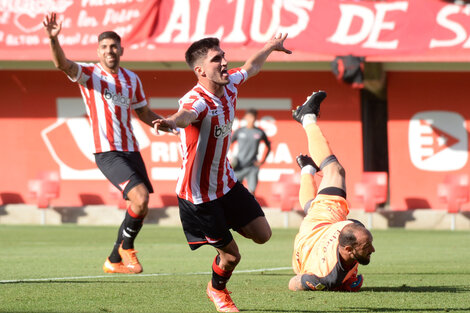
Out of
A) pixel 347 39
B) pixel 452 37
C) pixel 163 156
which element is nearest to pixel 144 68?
pixel 163 156

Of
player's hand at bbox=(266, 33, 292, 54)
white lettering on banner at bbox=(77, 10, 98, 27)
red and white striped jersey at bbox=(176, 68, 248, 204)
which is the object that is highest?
white lettering on banner at bbox=(77, 10, 98, 27)

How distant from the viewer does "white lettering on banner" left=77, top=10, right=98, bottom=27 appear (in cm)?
2017

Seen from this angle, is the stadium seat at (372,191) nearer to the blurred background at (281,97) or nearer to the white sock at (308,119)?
the blurred background at (281,97)

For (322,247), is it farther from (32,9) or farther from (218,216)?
(32,9)

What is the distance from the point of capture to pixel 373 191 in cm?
1923

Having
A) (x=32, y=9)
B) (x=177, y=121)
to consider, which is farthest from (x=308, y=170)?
(x=32, y=9)

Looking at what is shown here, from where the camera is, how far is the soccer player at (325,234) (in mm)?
7445

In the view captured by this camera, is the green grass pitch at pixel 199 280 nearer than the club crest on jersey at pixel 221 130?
No

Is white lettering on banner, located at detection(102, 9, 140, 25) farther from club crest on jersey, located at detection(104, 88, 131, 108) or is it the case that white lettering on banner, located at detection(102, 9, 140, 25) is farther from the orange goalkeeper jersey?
the orange goalkeeper jersey

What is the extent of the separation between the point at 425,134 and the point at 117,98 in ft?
40.5

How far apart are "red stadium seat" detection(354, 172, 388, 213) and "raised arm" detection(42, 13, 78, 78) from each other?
1062 cm

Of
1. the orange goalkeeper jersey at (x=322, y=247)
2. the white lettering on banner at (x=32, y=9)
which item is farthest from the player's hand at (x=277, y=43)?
the white lettering on banner at (x=32, y=9)

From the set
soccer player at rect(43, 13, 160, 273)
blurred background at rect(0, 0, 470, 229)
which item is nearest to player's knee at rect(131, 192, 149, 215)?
soccer player at rect(43, 13, 160, 273)

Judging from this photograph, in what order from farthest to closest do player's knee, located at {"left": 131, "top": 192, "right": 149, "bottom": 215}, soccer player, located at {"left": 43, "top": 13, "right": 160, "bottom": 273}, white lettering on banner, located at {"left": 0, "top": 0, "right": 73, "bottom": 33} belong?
white lettering on banner, located at {"left": 0, "top": 0, "right": 73, "bottom": 33} < soccer player, located at {"left": 43, "top": 13, "right": 160, "bottom": 273} < player's knee, located at {"left": 131, "top": 192, "right": 149, "bottom": 215}
